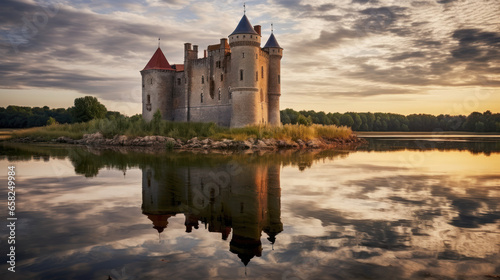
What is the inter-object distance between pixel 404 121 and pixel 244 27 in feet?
295

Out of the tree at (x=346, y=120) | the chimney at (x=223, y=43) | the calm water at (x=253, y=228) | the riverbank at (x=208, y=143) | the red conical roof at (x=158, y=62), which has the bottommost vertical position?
the calm water at (x=253, y=228)

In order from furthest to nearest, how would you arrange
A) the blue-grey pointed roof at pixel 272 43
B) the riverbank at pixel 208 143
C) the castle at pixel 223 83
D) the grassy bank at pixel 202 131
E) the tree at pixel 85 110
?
the tree at pixel 85 110
the blue-grey pointed roof at pixel 272 43
the castle at pixel 223 83
the grassy bank at pixel 202 131
the riverbank at pixel 208 143

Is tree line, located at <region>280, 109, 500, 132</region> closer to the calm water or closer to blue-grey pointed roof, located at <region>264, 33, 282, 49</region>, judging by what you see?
blue-grey pointed roof, located at <region>264, 33, 282, 49</region>

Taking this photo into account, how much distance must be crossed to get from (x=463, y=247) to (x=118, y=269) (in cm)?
535

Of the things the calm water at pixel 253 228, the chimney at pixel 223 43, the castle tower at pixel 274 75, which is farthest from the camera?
the castle tower at pixel 274 75

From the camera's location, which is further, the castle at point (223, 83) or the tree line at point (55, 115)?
the tree line at point (55, 115)

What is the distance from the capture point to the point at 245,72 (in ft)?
115

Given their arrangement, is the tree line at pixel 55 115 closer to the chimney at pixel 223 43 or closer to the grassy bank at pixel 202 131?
the grassy bank at pixel 202 131

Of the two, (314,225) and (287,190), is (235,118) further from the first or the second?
(314,225)

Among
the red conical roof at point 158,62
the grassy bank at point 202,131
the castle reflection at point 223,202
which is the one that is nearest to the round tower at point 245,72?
the grassy bank at point 202,131

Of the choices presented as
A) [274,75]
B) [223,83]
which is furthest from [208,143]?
[274,75]

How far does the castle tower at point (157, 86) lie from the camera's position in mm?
43812

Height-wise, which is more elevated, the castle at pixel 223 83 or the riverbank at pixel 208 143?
the castle at pixel 223 83

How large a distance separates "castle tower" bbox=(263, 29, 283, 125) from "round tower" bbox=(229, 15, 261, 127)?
518 centimetres
